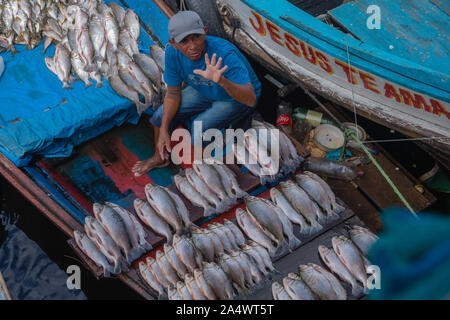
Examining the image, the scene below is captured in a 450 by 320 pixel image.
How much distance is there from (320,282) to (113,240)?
67.2 inches

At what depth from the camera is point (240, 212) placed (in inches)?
125

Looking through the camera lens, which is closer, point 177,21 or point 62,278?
point 177,21

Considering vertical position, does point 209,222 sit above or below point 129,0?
below

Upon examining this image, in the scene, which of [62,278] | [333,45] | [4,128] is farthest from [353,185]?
[4,128]

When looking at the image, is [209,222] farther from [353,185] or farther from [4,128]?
[4,128]

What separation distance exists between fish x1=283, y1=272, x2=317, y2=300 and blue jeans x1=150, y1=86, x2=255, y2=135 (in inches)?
80.2

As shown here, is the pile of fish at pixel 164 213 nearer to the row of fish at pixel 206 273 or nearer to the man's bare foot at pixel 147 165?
the row of fish at pixel 206 273

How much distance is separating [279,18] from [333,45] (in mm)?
730

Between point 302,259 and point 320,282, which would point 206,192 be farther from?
point 320,282

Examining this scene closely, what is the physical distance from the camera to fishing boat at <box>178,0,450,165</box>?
370cm

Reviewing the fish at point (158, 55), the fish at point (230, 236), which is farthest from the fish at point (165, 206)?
the fish at point (158, 55)

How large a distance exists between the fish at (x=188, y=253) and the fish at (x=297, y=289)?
71cm

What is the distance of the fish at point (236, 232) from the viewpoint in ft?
10.1

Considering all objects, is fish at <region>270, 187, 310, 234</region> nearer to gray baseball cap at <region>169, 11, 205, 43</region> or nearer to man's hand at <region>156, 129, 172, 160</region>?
man's hand at <region>156, 129, 172, 160</region>
